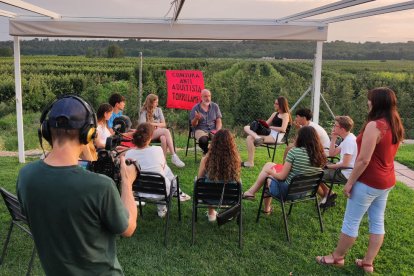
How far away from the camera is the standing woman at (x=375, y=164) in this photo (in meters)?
2.81

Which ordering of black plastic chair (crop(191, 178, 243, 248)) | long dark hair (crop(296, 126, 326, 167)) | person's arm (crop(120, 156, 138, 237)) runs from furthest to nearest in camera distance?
long dark hair (crop(296, 126, 326, 167)), black plastic chair (crop(191, 178, 243, 248)), person's arm (crop(120, 156, 138, 237))

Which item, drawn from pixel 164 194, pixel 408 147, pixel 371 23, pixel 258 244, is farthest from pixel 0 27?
pixel 408 147

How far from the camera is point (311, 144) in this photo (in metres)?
3.74

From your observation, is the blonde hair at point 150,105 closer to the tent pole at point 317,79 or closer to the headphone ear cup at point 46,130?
the tent pole at point 317,79

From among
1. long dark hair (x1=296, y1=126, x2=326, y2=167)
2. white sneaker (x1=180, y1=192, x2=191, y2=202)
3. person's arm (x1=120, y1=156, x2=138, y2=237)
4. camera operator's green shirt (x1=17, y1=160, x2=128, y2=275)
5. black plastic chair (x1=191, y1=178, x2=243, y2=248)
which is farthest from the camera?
white sneaker (x1=180, y1=192, x2=191, y2=202)

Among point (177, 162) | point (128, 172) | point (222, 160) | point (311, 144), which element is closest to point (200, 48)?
point (177, 162)

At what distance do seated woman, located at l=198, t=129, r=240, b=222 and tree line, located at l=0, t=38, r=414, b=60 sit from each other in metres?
4.03

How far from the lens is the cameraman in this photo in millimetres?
1312

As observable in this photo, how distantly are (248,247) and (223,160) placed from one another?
856mm

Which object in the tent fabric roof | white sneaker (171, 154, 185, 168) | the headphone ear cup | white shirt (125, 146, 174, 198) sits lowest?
white sneaker (171, 154, 185, 168)

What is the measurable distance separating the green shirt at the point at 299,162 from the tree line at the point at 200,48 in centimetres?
398

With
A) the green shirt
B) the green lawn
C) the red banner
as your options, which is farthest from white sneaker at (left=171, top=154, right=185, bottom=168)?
the green shirt

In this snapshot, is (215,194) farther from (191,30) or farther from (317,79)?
(317,79)

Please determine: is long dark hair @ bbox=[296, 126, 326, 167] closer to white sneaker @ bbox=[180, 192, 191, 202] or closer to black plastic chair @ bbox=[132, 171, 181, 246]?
black plastic chair @ bbox=[132, 171, 181, 246]
